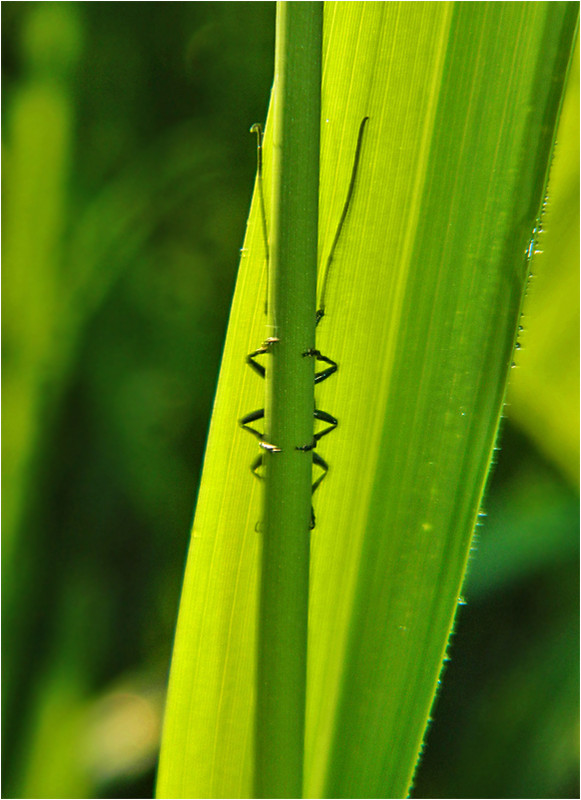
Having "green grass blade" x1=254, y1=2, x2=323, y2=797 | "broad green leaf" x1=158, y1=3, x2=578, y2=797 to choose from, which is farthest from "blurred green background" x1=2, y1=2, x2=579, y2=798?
"green grass blade" x1=254, y1=2, x2=323, y2=797

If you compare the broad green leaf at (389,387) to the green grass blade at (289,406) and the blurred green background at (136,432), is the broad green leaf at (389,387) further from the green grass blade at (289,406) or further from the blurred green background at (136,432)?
the blurred green background at (136,432)

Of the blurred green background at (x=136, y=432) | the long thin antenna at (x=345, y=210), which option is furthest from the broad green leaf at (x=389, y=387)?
the blurred green background at (x=136, y=432)

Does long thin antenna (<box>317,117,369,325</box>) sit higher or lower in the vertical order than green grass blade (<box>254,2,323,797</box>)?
higher

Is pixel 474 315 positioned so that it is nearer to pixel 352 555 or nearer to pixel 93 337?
pixel 352 555

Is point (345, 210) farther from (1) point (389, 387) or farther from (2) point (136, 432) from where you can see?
(2) point (136, 432)

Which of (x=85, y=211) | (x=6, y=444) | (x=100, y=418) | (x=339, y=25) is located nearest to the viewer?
(x=339, y=25)

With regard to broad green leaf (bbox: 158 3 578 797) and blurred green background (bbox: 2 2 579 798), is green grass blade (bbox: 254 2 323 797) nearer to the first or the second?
broad green leaf (bbox: 158 3 578 797)

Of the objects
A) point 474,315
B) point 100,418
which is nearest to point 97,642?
point 100,418

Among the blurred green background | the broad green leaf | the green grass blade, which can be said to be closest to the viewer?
the green grass blade
